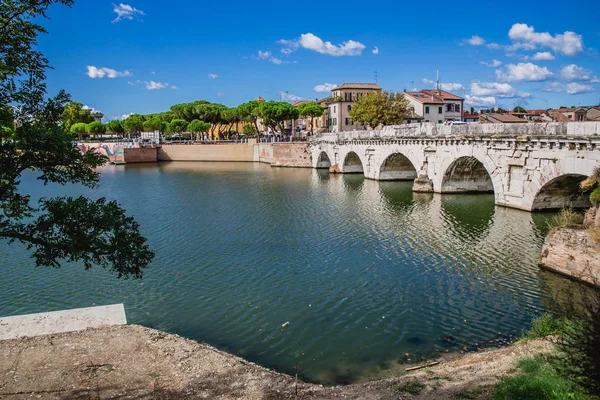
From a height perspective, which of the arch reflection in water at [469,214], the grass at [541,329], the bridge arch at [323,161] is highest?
the bridge arch at [323,161]

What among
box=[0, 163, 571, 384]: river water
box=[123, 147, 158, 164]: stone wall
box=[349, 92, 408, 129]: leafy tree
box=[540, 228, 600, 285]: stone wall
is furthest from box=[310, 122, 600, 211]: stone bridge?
box=[123, 147, 158, 164]: stone wall

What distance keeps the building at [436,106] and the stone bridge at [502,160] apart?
3981 cm

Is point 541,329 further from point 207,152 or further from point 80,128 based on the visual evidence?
point 80,128

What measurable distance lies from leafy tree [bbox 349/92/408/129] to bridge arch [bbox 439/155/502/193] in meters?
39.4

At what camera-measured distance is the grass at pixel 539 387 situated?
8.06 meters

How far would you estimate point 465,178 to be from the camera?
134 feet

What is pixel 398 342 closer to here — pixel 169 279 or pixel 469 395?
pixel 469 395

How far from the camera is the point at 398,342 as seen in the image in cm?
1436

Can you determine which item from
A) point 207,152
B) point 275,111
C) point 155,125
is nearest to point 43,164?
point 275,111

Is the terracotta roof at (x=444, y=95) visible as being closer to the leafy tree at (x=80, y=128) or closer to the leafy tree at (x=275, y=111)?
the leafy tree at (x=275, y=111)

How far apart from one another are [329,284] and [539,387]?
11.2 m

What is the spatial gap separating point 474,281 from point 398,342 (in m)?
6.44

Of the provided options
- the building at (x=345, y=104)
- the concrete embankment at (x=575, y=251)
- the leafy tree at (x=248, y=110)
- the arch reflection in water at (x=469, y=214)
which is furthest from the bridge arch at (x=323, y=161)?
the concrete embankment at (x=575, y=251)

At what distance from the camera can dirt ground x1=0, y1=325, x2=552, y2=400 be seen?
10.5 m
